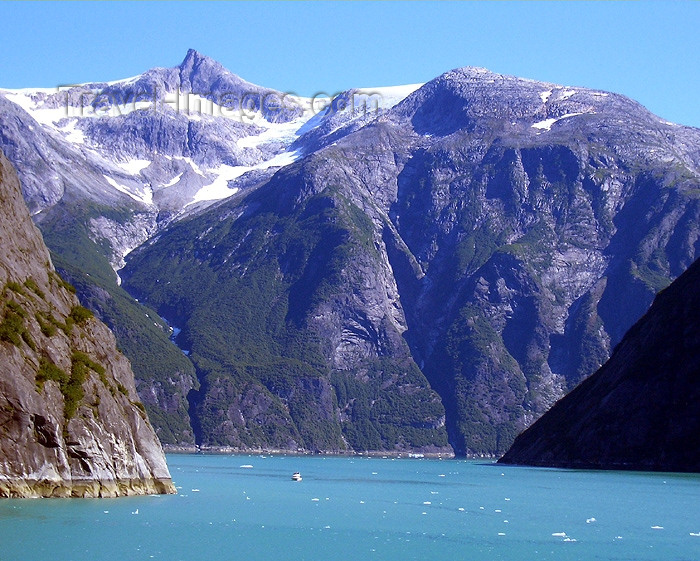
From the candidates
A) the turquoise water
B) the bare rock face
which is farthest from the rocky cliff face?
the bare rock face

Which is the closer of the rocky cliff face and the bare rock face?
the bare rock face

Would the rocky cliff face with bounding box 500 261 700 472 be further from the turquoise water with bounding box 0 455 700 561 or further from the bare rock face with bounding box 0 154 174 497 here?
the bare rock face with bounding box 0 154 174 497

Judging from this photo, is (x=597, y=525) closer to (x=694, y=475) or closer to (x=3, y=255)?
(x=3, y=255)

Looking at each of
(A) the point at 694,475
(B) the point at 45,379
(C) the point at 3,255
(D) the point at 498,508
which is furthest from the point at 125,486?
(A) the point at 694,475

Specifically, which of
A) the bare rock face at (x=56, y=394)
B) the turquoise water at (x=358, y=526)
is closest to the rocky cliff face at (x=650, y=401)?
the turquoise water at (x=358, y=526)

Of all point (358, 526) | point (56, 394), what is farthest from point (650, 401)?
point (56, 394)

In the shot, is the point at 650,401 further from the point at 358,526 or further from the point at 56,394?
the point at 56,394
